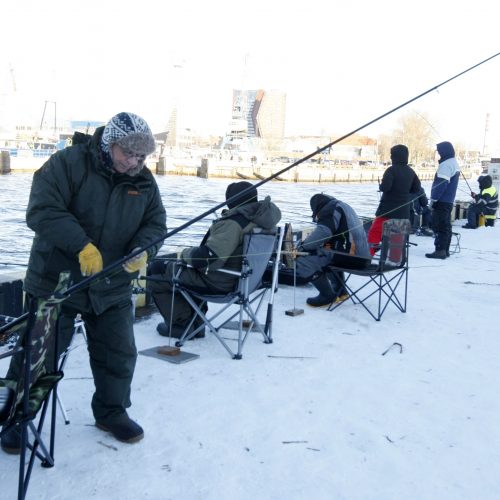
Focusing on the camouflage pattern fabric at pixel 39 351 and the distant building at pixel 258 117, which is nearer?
the camouflage pattern fabric at pixel 39 351

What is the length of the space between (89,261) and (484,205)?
12816 mm

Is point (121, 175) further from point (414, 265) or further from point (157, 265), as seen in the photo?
point (414, 265)

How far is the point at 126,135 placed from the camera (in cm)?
267

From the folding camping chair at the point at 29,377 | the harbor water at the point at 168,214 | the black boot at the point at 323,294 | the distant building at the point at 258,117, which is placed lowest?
the harbor water at the point at 168,214

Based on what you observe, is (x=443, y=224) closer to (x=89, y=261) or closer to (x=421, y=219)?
(x=421, y=219)

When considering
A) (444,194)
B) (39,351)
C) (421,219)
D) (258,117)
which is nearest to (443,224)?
(444,194)

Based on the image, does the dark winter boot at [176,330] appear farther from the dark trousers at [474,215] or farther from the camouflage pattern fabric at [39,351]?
the dark trousers at [474,215]

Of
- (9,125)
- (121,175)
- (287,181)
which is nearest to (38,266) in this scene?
(121,175)

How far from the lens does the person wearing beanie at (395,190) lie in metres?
7.82

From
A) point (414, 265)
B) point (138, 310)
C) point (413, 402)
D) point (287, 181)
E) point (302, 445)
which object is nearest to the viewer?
point (302, 445)

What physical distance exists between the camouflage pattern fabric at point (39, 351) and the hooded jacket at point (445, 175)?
24.1 ft

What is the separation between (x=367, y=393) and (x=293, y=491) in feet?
4.11

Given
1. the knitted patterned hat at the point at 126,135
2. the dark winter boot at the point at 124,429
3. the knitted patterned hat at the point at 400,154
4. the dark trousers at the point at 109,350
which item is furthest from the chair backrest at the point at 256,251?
the knitted patterned hat at the point at 400,154

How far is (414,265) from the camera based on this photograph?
839 centimetres
